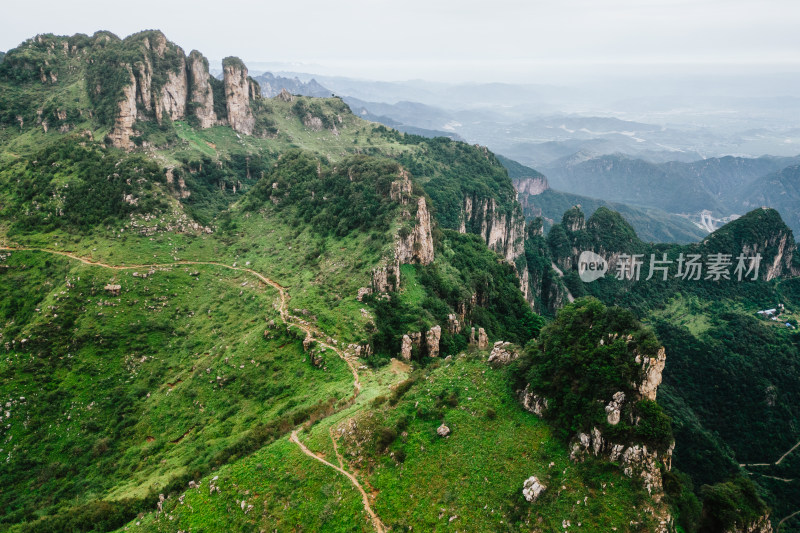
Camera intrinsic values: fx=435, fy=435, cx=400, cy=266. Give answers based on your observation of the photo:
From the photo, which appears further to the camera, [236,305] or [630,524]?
[236,305]

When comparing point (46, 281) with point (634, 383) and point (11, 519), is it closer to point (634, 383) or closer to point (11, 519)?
Result: point (11, 519)

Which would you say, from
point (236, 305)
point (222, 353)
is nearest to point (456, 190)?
point (236, 305)

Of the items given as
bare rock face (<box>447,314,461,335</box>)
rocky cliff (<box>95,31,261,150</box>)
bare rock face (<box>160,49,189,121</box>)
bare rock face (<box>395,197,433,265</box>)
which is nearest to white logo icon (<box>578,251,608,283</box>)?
bare rock face (<box>395,197,433,265</box>)

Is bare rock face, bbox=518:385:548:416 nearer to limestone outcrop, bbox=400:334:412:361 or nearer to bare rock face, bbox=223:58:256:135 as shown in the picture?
limestone outcrop, bbox=400:334:412:361

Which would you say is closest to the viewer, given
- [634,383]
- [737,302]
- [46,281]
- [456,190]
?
[634,383]

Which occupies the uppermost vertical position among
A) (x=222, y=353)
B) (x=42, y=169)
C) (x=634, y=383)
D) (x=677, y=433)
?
(x=42, y=169)

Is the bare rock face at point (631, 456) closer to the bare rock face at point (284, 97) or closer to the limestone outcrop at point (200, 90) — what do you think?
the limestone outcrop at point (200, 90)
